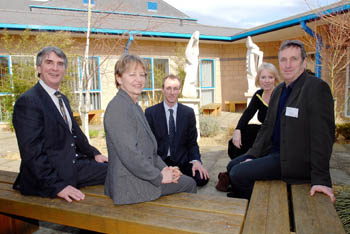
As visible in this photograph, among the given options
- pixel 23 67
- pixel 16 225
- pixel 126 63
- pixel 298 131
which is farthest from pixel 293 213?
pixel 23 67

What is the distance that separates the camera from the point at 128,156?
182 centimetres

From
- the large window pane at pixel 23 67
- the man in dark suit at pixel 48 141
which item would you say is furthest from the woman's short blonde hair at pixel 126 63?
the large window pane at pixel 23 67

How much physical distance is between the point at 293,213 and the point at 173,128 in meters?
1.92

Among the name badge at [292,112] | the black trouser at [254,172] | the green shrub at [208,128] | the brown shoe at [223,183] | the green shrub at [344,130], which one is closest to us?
the name badge at [292,112]

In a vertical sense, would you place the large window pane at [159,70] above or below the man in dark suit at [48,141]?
above

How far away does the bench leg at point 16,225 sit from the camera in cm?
247

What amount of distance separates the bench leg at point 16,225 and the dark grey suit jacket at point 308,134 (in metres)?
2.53

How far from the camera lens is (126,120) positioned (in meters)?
1.86

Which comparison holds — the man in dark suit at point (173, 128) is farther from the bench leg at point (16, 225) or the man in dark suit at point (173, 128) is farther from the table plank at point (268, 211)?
the bench leg at point (16, 225)

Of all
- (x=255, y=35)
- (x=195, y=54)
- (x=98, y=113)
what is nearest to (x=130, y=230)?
(x=195, y=54)

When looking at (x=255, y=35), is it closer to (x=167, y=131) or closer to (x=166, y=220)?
(x=167, y=131)

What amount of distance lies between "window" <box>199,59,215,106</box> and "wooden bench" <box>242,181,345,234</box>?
485 inches

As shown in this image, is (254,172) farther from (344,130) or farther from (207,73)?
(207,73)

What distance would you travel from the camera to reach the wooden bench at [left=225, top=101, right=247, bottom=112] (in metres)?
14.3
